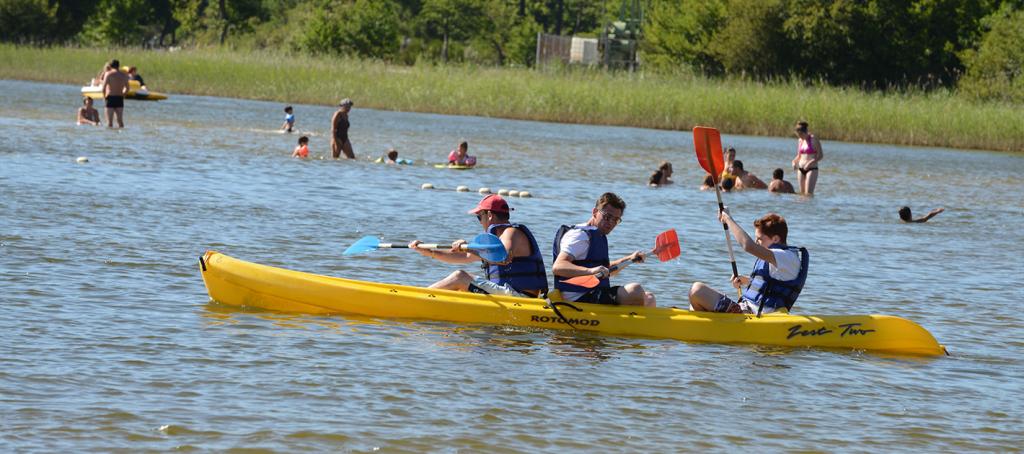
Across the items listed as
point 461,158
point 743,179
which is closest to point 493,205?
point 743,179

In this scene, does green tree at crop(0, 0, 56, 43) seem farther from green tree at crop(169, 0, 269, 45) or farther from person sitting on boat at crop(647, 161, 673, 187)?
person sitting on boat at crop(647, 161, 673, 187)

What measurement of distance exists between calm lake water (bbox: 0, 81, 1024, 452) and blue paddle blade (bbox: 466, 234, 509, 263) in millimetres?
518

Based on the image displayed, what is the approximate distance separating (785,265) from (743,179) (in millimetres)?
14306

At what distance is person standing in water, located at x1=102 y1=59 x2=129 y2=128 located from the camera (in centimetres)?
2794

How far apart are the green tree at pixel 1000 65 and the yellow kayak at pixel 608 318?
1439 inches

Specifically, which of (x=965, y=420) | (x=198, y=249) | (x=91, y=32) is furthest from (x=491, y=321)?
(x=91, y=32)

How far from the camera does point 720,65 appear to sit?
196 ft

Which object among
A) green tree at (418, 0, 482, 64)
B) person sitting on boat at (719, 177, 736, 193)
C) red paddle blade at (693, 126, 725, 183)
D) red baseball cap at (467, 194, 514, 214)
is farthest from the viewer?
green tree at (418, 0, 482, 64)

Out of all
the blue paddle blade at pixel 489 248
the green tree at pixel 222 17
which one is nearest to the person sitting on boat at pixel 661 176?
Result: the blue paddle blade at pixel 489 248

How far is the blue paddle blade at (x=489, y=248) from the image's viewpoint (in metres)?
9.53

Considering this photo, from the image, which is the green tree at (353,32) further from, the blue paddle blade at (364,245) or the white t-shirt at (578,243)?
the white t-shirt at (578,243)

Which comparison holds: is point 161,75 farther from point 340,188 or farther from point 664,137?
point 340,188

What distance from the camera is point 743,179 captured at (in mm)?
23625

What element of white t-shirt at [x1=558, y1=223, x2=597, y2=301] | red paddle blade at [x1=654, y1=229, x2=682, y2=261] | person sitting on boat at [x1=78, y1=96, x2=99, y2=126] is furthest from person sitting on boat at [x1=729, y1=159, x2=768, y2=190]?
person sitting on boat at [x1=78, y1=96, x2=99, y2=126]
